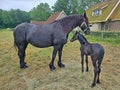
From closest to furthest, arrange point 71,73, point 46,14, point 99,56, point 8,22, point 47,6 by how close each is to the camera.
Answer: point 99,56, point 71,73, point 8,22, point 46,14, point 47,6

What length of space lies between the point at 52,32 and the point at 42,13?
201ft

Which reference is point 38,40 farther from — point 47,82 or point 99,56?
point 99,56

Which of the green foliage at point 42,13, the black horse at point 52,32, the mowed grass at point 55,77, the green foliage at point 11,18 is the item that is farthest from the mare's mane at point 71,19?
the green foliage at point 42,13

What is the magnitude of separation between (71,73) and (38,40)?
162 centimetres

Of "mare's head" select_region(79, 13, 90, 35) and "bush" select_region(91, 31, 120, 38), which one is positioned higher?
"mare's head" select_region(79, 13, 90, 35)

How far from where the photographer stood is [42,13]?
6756 cm

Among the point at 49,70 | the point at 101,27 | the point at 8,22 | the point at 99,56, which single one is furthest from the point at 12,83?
the point at 8,22

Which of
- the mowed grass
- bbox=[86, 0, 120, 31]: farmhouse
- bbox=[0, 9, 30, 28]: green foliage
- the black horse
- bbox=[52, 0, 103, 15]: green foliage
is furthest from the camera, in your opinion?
bbox=[52, 0, 103, 15]: green foliage

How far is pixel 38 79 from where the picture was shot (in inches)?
273

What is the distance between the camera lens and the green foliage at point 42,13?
67.1 metres

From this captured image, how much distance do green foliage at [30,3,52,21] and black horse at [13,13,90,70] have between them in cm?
→ 5871

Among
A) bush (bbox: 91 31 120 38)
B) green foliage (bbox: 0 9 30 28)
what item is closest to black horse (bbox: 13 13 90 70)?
bush (bbox: 91 31 120 38)

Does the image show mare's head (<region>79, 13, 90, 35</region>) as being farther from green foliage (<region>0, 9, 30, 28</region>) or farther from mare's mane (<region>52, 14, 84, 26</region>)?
green foliage (<region>0, 9, 30, 28</region>)

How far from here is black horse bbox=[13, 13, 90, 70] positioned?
289 inches
